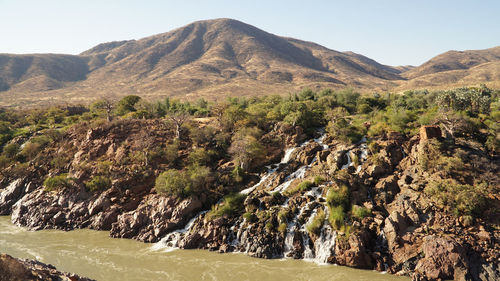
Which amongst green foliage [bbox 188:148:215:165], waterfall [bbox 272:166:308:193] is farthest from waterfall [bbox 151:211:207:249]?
waterfall [bbox 272:166:308:193]

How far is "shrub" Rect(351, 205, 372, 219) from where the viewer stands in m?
27.1

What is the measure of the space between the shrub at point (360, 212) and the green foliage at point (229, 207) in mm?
12596

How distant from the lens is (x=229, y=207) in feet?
105

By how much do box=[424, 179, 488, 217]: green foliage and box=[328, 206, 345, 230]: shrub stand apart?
29.8 ft

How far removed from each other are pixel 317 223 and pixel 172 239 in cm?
1643

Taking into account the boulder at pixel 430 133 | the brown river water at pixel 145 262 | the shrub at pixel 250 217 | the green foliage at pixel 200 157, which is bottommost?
the brown river water at pixel 145 262

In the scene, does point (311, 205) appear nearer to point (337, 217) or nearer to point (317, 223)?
point (317, 223)

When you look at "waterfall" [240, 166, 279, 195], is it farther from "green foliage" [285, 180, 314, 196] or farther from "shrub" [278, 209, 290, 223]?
"shrub" [278, 209, 290, 223]

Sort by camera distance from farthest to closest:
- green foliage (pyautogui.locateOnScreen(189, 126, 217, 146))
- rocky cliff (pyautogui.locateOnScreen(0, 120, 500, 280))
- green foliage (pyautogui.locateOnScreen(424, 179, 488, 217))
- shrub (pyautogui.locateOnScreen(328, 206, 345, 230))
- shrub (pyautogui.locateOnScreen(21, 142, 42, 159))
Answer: shrub (pyautogui.locateOnScreen(21, 142, 42, 159)), green foliage (pyautogui.locateOnScreen(189, 126, 217, 146)), shrub (pyautogui.locateOnScreen(328, 206, 345, 230)), green foliage (pyautogui.locateOnScreen(424, 179, 488, 217)), rocky cliff (pyautogui.locateOnScreen(0, 120, 500, 280))

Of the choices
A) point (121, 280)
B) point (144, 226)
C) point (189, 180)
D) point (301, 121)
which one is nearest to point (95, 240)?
point (144, 226)

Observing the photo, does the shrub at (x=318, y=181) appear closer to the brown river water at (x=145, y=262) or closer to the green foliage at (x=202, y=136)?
the brown river water at (x=145, y=262)

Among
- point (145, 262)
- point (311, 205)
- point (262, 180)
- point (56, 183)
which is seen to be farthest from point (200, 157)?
point (56, 183)

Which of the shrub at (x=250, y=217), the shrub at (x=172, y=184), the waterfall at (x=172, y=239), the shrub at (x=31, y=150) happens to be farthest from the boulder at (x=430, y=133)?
the shrub at (x=31, y=150)

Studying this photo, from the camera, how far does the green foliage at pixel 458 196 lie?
979 inches
